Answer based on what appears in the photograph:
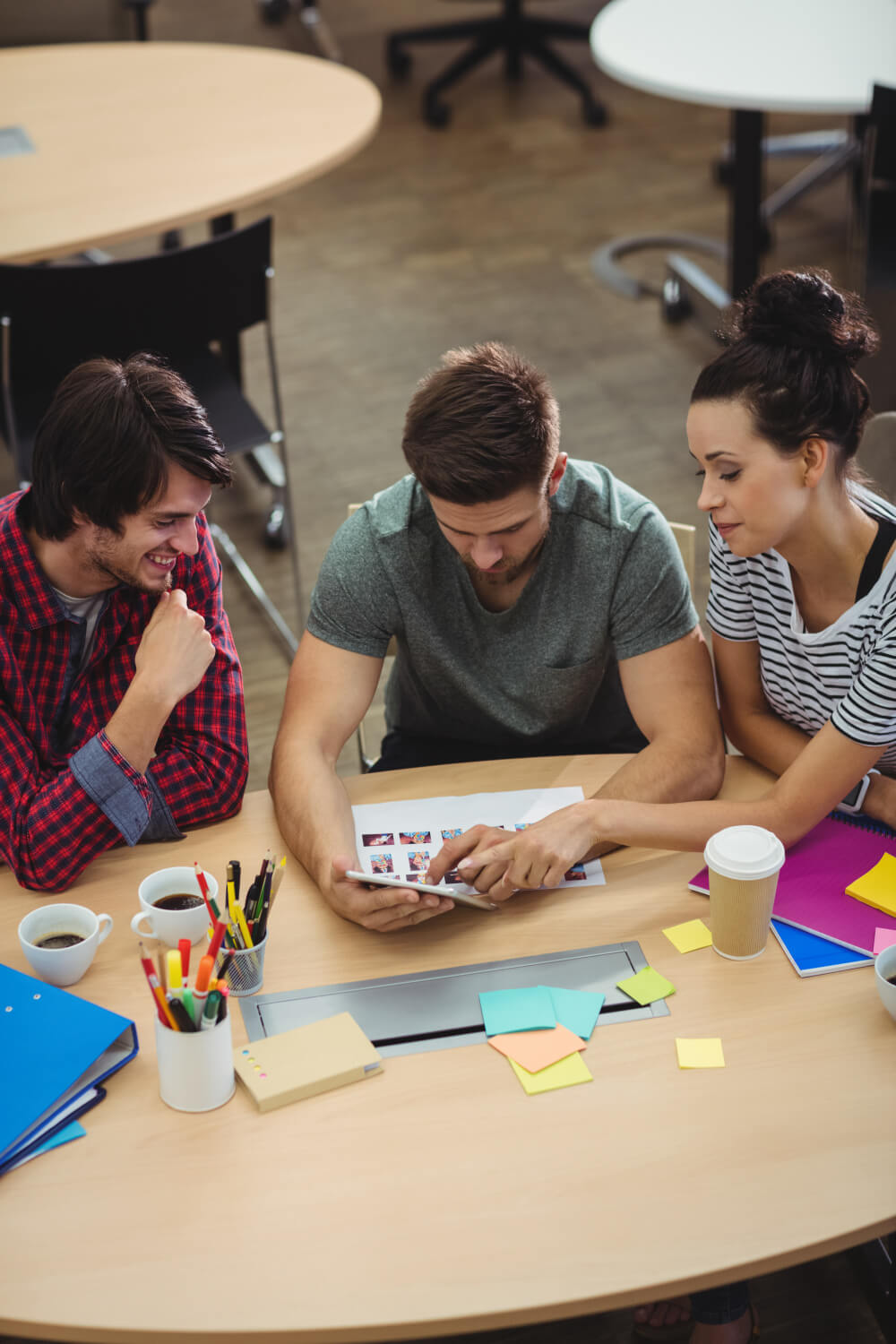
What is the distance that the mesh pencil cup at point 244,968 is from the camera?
1.42 metres

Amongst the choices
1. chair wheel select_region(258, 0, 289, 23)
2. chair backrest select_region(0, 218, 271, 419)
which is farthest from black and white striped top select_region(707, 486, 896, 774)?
chair wheel select_region(258, 0, 289, 23)

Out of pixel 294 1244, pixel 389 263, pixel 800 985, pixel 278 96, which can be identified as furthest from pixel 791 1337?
pixel 389 263

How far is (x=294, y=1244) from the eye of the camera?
1.18 m

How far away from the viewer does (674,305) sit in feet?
14.5

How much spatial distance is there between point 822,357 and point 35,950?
1128 millimetres

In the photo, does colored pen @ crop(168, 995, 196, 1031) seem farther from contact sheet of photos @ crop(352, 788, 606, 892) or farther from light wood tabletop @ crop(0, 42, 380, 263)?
light wood tabletop @ crop(0, 42, 380, 263)

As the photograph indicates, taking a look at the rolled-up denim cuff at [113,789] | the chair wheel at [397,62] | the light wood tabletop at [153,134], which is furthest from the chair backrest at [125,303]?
the chair wheel at [397,62]

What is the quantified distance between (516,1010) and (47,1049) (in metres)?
0.48

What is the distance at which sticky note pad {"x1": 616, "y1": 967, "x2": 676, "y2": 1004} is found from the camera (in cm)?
A: 143

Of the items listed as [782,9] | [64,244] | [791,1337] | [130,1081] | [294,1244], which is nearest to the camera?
[294,1244]

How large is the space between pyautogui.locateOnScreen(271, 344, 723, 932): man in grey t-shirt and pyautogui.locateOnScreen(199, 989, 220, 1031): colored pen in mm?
347

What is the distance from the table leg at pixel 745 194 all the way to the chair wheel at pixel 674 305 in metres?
0.42

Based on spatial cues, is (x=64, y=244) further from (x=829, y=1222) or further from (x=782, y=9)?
(x=829, y=1222)

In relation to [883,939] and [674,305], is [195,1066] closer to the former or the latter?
[883,939]
